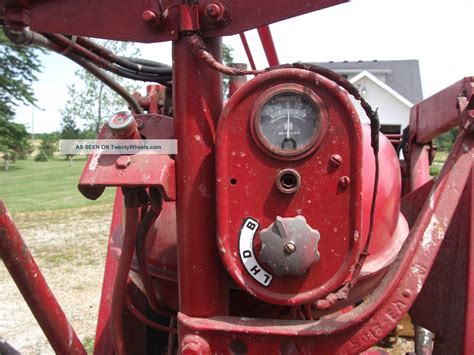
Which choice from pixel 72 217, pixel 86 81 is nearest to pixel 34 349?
pixel 72 217

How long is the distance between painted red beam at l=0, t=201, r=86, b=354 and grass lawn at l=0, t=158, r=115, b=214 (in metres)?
0.87

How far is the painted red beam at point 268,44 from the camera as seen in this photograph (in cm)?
227

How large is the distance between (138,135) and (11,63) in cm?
3302

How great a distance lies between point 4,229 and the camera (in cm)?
143

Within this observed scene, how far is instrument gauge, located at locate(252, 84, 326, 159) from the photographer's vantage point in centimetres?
139

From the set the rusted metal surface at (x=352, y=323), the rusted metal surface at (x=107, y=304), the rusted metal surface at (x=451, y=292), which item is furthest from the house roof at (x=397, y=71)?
the rusted metal surface at (x=352, y=323)

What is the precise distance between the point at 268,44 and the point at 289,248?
1330 mm

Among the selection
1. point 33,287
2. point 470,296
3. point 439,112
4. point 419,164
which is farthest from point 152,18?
point 419,164

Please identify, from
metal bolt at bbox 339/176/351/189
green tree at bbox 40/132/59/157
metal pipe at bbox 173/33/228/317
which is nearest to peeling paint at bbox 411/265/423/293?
metal bolt at bbox 339/176/351/189

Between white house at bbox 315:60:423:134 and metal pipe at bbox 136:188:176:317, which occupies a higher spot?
white house at bbox 315:60:423:134

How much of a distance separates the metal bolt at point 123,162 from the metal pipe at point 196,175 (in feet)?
0.48

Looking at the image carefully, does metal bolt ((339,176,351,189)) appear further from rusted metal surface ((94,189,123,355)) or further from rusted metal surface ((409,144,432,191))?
rusted metal surface ((409,144,432,191))

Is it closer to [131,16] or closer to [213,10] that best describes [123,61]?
[131,16]

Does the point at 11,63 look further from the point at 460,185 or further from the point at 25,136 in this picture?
the point at 460,185
